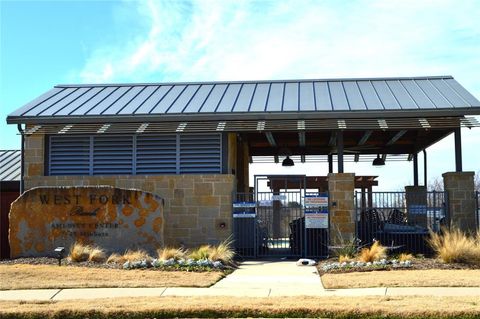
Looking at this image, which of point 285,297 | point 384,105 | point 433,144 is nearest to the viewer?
point 285,297

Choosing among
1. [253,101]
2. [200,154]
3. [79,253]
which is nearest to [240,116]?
[253,101]

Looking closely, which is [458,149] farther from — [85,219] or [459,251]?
[85,219]

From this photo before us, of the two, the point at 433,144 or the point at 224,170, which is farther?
the point at 433,144

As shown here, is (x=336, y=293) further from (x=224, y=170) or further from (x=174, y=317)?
(x=224, y=170)

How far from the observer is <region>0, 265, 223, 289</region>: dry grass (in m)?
12.8

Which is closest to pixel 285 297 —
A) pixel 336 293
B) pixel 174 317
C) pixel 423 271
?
pixel 336 293

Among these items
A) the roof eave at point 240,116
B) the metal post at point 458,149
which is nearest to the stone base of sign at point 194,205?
the roof eave at point 240,116

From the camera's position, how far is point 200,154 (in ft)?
64.0

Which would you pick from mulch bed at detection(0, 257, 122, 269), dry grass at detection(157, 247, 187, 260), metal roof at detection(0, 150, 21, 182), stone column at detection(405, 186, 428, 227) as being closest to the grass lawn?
mulch bed at detection(0, 257, 122, 269)

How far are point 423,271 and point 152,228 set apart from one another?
7.28 m

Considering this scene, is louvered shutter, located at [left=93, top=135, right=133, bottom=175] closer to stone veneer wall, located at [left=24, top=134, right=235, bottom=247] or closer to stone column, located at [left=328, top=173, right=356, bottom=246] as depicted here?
stone veneer wall, located at [left=24, top=134, right=235, bottom=247]

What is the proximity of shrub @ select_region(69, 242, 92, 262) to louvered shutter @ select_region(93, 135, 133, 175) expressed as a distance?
3.44m

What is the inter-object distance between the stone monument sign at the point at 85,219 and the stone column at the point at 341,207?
4901 millimetres

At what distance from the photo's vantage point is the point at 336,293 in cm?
1163
